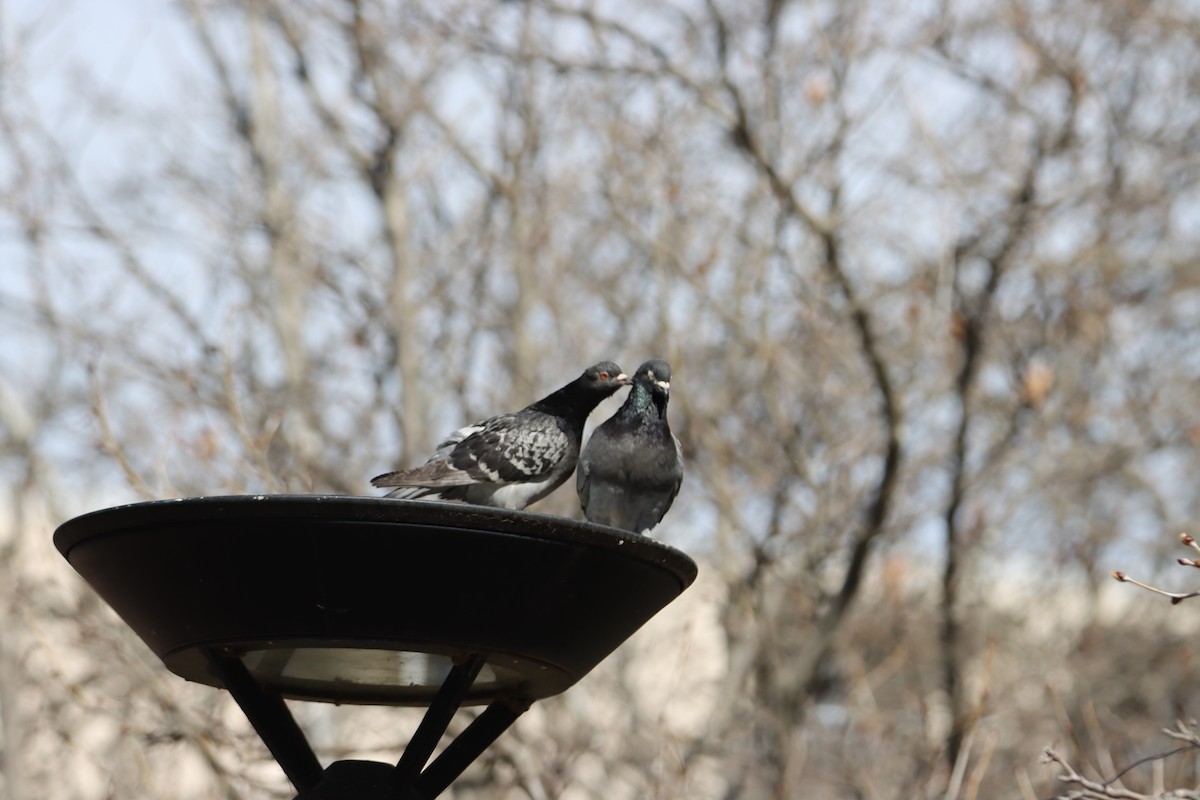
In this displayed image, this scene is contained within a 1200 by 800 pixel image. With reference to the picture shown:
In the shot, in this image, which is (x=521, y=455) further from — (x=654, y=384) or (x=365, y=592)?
(x=365, y=592)

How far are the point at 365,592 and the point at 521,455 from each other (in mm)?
1619

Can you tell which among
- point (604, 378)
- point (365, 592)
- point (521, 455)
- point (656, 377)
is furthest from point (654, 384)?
point (365, 592)

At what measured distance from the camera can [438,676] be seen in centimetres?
344

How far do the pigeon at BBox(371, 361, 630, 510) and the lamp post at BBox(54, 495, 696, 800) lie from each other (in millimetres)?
1201

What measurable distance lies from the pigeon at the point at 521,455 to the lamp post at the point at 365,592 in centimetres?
120

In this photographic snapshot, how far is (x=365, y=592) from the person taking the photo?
2.98m

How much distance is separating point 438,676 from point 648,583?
58 cm

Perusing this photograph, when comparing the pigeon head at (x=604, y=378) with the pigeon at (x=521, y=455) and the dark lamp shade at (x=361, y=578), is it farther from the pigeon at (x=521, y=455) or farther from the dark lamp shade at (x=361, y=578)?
the dark lamp shade at (x=361, y=578)

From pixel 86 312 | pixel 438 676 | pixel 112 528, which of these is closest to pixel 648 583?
pixel 438 676

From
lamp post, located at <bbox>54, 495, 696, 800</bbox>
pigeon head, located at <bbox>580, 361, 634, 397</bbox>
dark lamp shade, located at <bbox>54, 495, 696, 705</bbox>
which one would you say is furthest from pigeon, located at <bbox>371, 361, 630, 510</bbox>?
dark lamp shade, located at <bbox>54, 495, 696, 705</bbox>

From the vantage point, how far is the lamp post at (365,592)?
294cm

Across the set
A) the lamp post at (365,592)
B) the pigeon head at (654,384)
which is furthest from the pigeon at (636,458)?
A: the lamp post at (365,592)

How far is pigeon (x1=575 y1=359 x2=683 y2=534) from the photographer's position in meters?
4.64

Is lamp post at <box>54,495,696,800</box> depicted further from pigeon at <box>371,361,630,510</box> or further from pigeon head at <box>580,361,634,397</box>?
pigeon head at <box>580,361,634,397</box>
